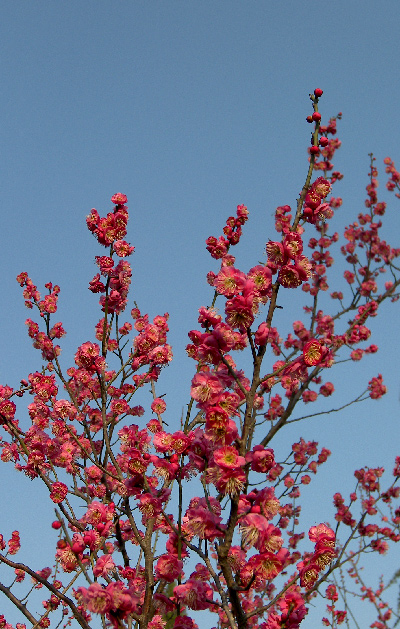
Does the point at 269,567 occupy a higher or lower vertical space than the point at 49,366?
lower

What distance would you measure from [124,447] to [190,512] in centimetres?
155

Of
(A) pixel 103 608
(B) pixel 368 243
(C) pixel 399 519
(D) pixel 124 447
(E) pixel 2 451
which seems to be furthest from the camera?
(B) pixel 368 243

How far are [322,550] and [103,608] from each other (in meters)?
0.87

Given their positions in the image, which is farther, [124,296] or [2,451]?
[2,451]

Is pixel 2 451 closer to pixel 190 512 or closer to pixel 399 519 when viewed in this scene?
pixel 190 512

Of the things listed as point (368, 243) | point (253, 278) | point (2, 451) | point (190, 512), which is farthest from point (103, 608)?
point (368, 243)

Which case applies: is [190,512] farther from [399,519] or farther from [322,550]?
[399,519]

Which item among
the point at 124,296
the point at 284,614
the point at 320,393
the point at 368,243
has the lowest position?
the point at 284,614

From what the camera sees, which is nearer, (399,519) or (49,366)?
(49,366)

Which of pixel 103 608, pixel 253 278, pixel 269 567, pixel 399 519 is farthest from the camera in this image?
Result: pixel 399 519

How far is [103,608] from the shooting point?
6.70 feet

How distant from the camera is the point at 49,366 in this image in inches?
187

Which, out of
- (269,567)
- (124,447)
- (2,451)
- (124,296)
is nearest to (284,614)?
(269,567)

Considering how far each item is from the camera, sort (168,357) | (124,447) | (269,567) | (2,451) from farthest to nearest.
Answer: (2,451) → (168,357) → (124,447) → (269,567)
